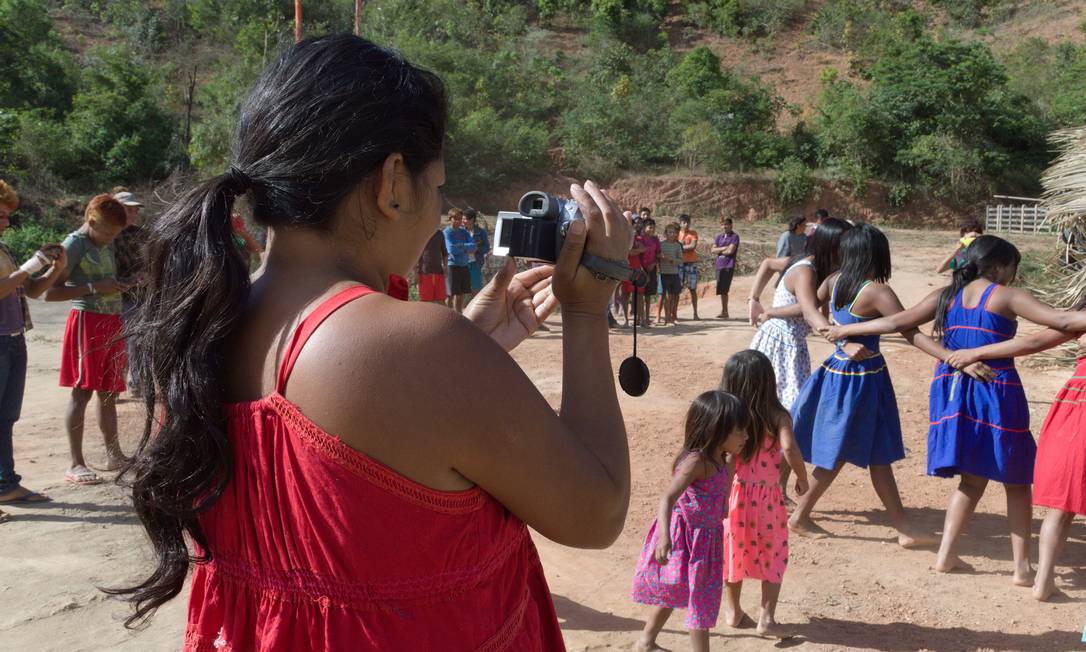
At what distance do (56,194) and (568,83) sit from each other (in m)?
23.6

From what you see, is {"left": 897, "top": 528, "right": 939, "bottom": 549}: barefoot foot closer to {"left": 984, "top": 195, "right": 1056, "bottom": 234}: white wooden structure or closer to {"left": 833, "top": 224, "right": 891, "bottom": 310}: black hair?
{"left": 833, "top": 224, "right": 891, "bottom": 310}: black hair

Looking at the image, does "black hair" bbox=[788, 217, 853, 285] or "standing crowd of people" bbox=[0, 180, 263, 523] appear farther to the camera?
"black hair" bbox=[788, 217, 853, 285]

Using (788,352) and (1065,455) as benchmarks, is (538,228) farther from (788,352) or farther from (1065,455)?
(788,352)

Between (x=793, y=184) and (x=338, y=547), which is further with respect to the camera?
(x=793, y=184)

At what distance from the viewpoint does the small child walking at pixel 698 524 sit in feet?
12.7

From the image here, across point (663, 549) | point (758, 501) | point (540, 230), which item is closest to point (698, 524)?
point (663, 549)

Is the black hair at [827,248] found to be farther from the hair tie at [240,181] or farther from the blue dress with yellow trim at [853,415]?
the hair tie at [240,181]

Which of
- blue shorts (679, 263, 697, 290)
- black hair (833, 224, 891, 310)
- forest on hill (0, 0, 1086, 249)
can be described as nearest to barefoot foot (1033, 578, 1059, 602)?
black hair (833, 224, 891, 310)

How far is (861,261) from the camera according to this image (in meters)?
5.61

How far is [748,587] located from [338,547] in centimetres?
409

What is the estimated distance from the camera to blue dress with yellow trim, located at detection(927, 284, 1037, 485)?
4.96 metres

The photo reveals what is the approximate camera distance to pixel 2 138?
2392cm

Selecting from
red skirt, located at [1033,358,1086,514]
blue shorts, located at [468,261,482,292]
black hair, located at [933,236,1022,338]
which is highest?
black hair, located at [933,236,1022,338]

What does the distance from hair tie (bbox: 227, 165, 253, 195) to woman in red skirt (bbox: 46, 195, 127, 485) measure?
16.1 feet
